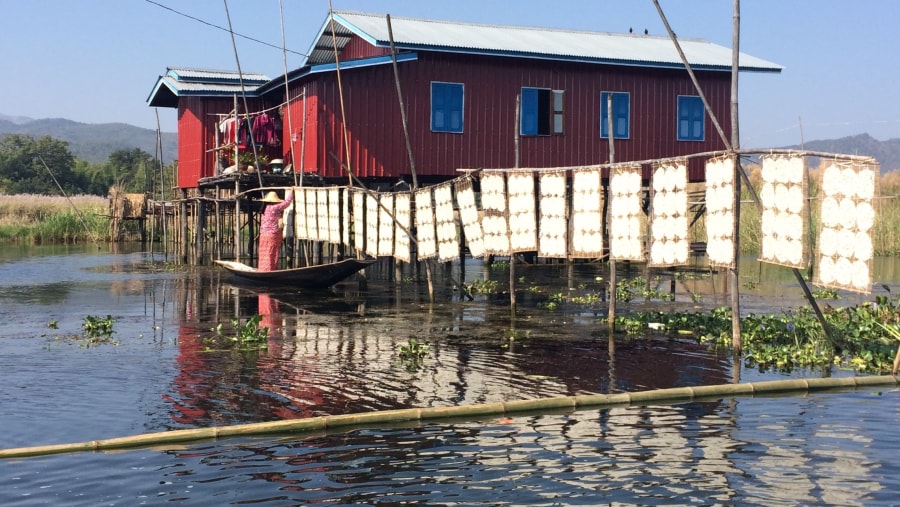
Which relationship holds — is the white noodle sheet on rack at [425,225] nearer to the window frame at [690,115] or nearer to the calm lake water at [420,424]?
the calm lake water at [420,424]

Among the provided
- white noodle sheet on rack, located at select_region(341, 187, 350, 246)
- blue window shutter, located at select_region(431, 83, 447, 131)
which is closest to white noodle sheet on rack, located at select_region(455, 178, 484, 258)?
white noodle sheet on rack, located at select_region(341, 187, 350, 246)

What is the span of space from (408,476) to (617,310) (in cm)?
1102

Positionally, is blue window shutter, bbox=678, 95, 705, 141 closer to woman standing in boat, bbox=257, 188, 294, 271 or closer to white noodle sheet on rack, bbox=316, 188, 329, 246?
white noodle sheet on rack, bbox=316, 188, 329, 246

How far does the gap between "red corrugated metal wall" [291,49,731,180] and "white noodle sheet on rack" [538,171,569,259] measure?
337 inches

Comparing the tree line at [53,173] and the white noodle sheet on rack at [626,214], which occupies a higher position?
the tree line at [53,173]

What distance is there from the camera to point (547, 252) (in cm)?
1570

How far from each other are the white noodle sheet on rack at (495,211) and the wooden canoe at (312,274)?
4268mm

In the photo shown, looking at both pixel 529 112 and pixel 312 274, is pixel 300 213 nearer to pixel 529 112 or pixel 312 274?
pixel 312 274

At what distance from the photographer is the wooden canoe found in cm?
2044

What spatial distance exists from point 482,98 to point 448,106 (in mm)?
900

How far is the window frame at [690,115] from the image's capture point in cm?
2662

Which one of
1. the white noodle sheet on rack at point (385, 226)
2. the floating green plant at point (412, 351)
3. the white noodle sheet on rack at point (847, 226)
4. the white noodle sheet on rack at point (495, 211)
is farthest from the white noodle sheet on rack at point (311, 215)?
the white noodle sheet on rack at point (847, 226)

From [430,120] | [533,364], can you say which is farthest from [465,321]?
[430,120]

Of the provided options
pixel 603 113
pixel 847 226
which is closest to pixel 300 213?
pixel 603 113
